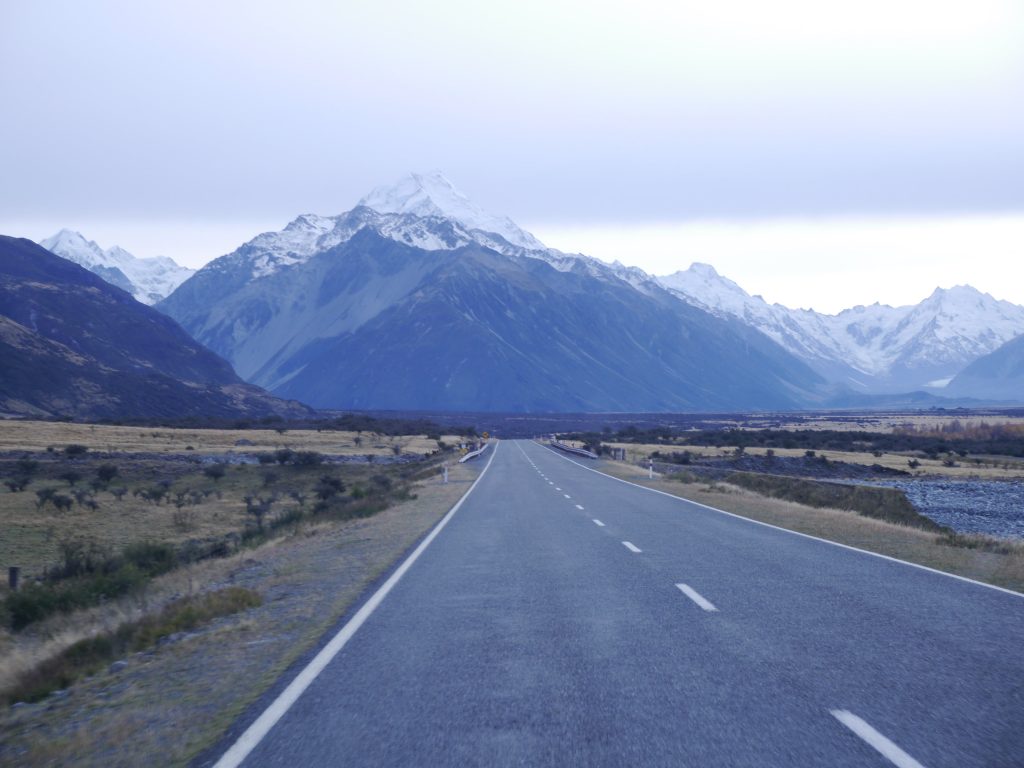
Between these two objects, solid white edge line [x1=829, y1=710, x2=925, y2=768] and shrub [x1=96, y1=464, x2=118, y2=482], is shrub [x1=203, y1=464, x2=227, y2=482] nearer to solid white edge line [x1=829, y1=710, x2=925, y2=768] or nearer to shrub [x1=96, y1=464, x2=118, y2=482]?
shrub [x1=96, y1=464, x2=118, y2=482]

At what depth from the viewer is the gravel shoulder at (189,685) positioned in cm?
652

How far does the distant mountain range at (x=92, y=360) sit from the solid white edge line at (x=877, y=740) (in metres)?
113

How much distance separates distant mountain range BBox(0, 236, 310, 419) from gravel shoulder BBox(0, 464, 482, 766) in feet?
344

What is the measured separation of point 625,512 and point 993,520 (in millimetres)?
14726

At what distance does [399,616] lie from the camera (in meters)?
10.9

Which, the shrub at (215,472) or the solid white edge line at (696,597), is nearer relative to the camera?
the solid white edge line at (696,597)

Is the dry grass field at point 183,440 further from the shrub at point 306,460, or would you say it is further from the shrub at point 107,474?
the shrub at point 107,474

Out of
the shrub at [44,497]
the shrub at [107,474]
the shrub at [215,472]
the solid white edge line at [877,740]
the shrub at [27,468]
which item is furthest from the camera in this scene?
the shrub at [215,472]

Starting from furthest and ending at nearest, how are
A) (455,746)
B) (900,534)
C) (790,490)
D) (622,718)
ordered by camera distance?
(790,490) → (900,534) → (622,718) → (455,746)

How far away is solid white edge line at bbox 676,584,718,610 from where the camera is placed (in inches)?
434

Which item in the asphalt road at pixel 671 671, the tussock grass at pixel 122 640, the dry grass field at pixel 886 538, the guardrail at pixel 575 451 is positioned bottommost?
the tussock grass at pixel 122 640

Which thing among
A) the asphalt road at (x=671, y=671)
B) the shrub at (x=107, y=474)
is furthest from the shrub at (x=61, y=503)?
the asphalt road at (x=671, y=671)

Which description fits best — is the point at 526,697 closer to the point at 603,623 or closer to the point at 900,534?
the point at 603,623

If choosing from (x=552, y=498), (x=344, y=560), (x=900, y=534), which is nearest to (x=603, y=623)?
(x=344, y=560)
